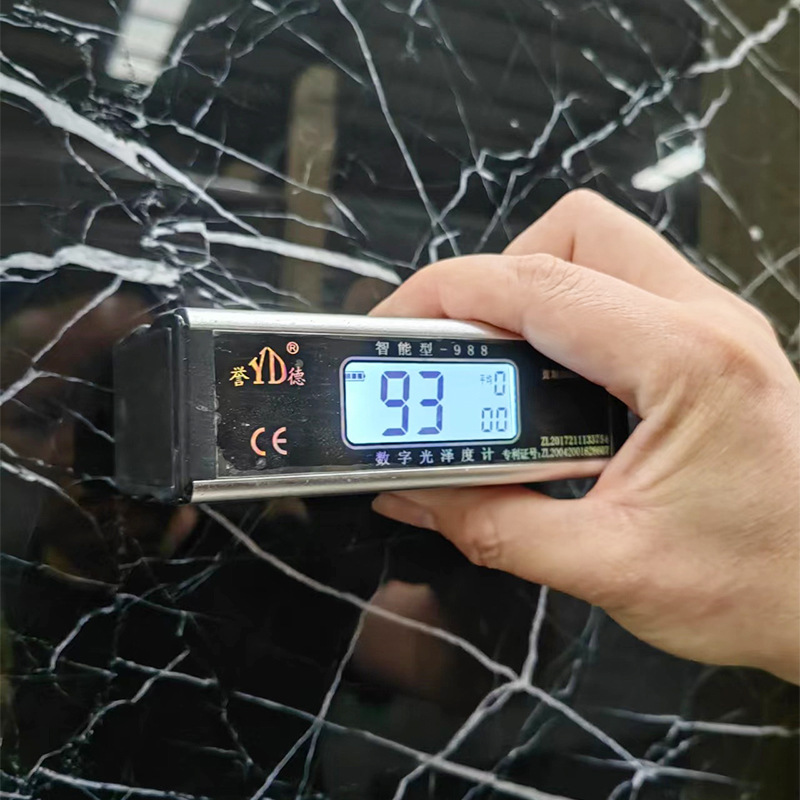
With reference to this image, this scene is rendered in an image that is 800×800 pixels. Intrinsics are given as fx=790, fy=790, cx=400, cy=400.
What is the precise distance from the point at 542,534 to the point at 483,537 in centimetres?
6

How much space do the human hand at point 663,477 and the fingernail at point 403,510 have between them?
0.14 feet

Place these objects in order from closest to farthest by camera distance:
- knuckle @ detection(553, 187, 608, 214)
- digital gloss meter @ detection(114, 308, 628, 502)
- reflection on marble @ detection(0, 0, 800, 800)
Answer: digital gloss meter @ detection(114, 308, 628, 502) < reflection on marble @ detection(0, 0, 800, 800) < knuckle @ detection(553, 187, 608, 214)

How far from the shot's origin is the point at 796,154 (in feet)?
3.09

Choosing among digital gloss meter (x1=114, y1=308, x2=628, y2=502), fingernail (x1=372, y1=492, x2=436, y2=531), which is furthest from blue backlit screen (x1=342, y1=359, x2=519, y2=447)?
fingernail (x1=372, y1=492, x2=436, y2=531)

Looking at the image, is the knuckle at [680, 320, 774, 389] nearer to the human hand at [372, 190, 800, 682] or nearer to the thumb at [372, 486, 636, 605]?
the human hand at [372, 190, 800, 682]

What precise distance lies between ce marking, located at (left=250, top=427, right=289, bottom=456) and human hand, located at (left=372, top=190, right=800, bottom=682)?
0.54 ft

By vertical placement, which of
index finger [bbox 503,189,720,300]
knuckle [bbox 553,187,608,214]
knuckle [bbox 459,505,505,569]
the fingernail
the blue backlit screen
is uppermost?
knuckle [bbox 553,187,608,214]

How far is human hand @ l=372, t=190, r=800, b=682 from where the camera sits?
1.88 feet

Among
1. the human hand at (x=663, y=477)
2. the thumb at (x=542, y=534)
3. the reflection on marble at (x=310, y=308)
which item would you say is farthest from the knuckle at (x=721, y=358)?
the reflection on marble at (x=310, y=308)

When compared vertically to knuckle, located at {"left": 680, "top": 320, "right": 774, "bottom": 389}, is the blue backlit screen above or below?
below

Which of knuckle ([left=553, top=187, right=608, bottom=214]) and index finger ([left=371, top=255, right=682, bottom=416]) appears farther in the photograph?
knuckle ([left=553, top=187, right=608, bottom=214])

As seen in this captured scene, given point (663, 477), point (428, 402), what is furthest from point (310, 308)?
point (663, 477)

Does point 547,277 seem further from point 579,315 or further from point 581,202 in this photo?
point 581,202

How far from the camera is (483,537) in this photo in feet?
2.10
